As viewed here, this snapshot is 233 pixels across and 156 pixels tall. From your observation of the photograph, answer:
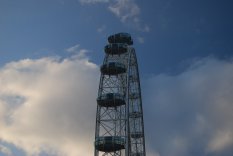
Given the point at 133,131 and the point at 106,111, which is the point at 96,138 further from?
the point at 133,131

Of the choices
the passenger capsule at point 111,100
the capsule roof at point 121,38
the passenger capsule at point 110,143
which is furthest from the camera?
the capsule roof at point 121,38

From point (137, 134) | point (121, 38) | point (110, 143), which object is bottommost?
point (110, 143)

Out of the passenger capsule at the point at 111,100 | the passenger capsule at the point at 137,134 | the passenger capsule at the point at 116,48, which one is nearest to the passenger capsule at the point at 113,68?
the passenger capsule at the point at 116,48

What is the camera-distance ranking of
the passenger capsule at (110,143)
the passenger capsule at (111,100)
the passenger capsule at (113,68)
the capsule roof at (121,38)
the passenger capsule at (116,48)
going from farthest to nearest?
the capsule roof at (121,38) → the passenger capsule at (116,48) → the passenger capsule at (113,68) → the passenger capsule at (111,100) → the passenger capsule at (110,143)

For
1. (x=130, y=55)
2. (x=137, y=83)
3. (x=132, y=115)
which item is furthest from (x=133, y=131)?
(x=130, y=55)

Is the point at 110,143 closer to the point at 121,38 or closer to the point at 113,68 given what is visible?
the point at 113,68

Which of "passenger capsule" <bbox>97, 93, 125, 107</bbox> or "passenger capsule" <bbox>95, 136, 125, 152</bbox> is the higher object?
"passenger capsule" <bbox>97, 93, 125, 107</bbox>

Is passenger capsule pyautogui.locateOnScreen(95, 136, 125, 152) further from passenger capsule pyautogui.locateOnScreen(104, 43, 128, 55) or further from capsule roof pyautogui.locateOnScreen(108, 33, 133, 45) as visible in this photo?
capsule roof pyautogui.locateOnScreen(108, 33, 133, 45)

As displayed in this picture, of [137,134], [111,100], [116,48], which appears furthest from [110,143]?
[116,48]

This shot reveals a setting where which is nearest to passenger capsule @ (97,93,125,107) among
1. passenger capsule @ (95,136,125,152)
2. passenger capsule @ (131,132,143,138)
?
passenger capsule @ (95,136,125,152)

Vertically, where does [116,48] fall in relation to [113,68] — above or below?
above

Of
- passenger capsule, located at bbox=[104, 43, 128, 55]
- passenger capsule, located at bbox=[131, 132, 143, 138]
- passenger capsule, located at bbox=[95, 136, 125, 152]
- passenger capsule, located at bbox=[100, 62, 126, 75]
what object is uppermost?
passenger capsule, located at bbox=[104, 43, 128, 55]

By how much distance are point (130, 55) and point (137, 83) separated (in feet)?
21.6

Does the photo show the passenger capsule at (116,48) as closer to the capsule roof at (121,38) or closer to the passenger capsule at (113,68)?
the capsule roof at (121,38)
